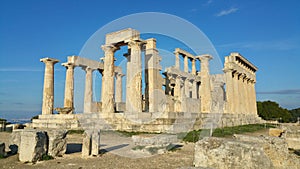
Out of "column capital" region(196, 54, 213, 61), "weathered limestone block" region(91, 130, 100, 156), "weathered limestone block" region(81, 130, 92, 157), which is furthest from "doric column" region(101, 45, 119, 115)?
"weathered limestone block" region(81, 130, 92, 157)

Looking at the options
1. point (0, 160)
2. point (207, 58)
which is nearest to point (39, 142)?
point (0, 160)

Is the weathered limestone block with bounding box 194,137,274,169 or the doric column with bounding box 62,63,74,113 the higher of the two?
the doric column with bounding box 62,63,74,113

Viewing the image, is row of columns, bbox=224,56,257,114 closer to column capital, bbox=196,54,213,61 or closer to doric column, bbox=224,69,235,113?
doric column, bbox=224,69,235,113

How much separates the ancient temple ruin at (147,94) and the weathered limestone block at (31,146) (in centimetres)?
804

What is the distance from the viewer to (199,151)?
4.75 m

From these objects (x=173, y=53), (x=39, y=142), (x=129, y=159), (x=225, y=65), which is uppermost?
(x=173, y=53)

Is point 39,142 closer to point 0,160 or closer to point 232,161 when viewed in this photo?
point 0,160

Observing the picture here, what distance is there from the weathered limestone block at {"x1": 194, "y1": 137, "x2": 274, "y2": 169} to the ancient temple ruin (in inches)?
373

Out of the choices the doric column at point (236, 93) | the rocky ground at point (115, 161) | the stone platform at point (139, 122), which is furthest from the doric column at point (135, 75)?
the doric column at point (236, 93)

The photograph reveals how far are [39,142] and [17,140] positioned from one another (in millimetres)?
2453

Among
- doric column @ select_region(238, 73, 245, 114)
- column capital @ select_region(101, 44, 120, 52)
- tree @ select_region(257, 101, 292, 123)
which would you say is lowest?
tree @ select_region(257, 101, 292, 123)

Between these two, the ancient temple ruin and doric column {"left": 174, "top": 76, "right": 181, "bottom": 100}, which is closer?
the ancient temple ruin

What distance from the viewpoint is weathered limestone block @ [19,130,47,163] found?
280 inches

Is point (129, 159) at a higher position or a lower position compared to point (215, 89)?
lower
